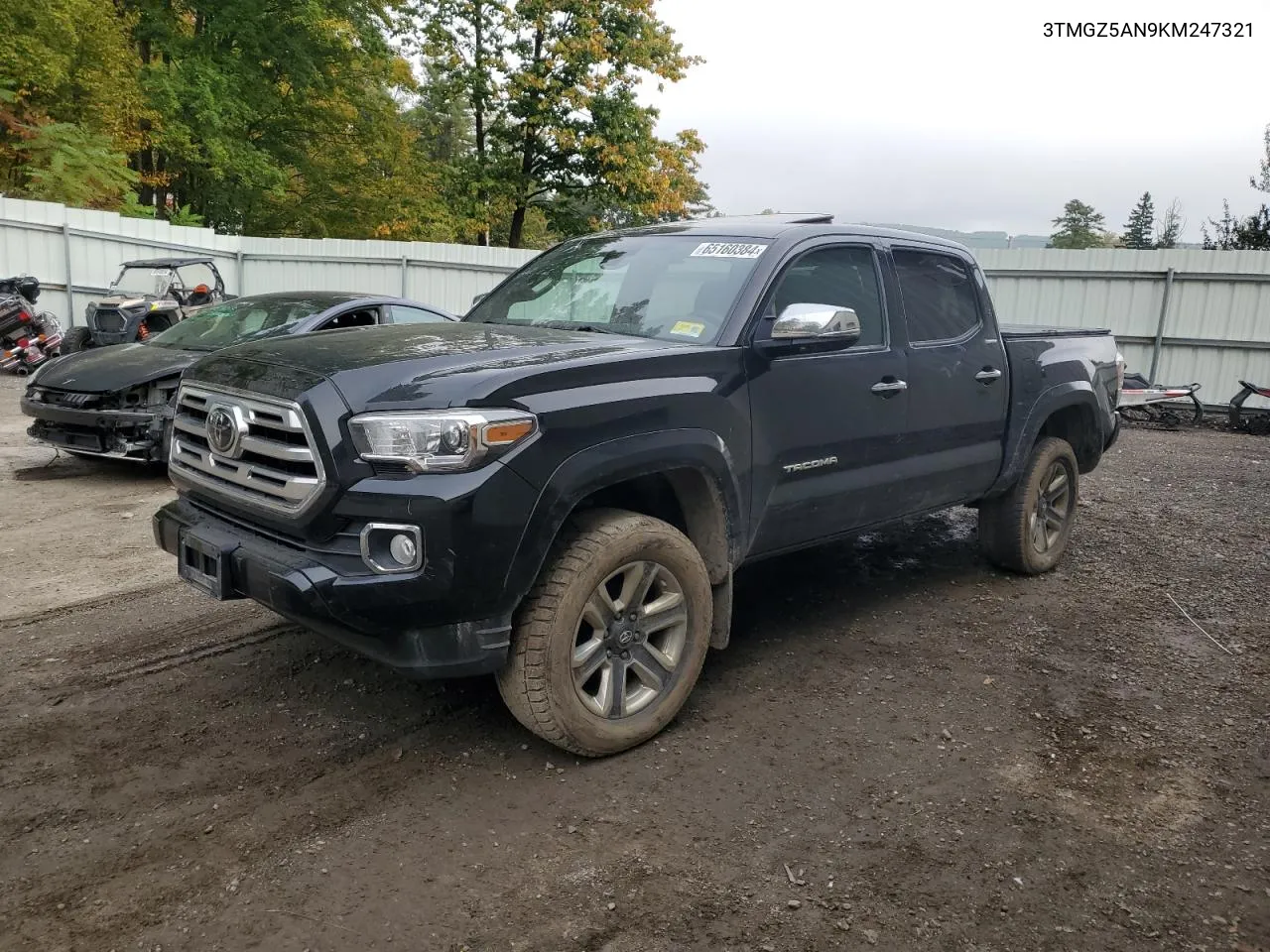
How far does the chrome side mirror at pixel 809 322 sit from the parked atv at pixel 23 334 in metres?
13.5

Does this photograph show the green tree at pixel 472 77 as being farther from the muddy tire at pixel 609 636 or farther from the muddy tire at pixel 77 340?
the muddy tire at pixel 609 636

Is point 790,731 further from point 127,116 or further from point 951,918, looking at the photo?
point 127,116

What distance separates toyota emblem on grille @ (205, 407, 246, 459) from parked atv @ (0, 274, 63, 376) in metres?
12.5

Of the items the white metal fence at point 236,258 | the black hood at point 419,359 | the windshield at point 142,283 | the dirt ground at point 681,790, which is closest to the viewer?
the dirt ground at point 681,790

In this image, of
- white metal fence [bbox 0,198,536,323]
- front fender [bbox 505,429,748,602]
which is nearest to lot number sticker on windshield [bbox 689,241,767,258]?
front fender [bbox 505,429,748,602]

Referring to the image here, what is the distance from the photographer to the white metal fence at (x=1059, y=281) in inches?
573

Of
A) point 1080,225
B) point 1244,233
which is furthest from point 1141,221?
point 1244,233

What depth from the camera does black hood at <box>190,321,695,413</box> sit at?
3.16m

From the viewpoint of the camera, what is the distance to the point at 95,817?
311 cm

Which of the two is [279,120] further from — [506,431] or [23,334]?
[506,431]

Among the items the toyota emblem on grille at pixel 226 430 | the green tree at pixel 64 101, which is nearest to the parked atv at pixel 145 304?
the green tree at pixel 64 101

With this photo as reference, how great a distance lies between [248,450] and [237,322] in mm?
5571

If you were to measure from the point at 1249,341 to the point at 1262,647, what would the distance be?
38.0ft

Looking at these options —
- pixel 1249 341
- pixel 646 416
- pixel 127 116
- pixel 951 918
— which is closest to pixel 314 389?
pixel 646 416
